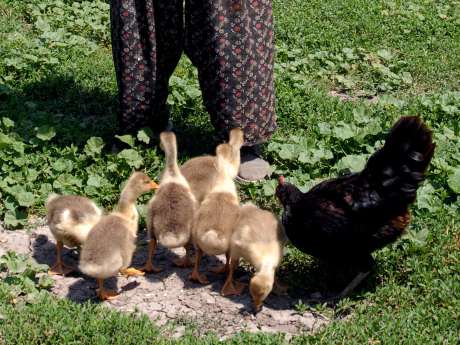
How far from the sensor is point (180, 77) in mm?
7695

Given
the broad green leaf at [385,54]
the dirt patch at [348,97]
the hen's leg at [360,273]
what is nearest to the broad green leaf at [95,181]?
the hen's leg at [360,273]

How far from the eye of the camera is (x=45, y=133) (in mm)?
6305

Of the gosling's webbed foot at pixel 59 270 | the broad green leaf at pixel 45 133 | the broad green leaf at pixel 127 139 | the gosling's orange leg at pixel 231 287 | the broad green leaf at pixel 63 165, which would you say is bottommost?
the gosling's webbed foot at pixel 59 270

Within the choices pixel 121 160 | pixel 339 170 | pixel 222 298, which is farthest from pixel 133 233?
pixel 339 170

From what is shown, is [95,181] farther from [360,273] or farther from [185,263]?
[360,273]

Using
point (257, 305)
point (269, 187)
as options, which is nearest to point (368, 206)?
point (257, 305)

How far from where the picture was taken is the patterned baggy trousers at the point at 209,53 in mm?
5629

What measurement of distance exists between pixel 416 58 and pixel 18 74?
4.32 meters

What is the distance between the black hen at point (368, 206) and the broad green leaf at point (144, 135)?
1.87 meters

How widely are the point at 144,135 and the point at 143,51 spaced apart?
0.68 metres

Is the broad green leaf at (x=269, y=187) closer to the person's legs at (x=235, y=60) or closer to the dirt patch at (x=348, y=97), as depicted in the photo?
the person's legs at (x=235, y=60)

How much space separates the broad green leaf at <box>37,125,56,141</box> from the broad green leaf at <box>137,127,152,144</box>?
0.73m

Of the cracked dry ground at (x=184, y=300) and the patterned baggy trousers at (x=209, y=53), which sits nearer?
the cracked dry ground at (x=184, y=300)

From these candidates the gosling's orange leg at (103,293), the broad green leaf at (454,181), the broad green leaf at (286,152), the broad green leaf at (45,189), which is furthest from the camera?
the broad green leaf at (286,152)
